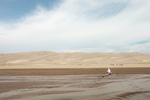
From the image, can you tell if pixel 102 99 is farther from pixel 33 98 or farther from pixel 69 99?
pixel 33 98

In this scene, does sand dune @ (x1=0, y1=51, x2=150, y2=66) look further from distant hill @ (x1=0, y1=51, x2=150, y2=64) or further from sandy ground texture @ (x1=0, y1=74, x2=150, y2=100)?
sandy ground texture @ (x1=0, y1=74, x2=150, y2=100)

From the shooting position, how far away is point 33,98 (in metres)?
9.02

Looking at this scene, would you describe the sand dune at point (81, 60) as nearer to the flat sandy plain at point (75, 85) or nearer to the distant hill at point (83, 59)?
the distant hill at point (83, 59)

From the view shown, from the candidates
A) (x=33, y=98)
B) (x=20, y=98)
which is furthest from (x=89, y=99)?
(x=20, y=98)

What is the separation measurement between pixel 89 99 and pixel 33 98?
2.94 m

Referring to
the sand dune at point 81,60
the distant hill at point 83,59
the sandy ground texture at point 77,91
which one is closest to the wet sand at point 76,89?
the sandy ground texture at point 77,91

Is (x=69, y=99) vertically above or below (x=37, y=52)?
below

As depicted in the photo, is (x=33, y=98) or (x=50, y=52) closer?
(x=33, y=98)

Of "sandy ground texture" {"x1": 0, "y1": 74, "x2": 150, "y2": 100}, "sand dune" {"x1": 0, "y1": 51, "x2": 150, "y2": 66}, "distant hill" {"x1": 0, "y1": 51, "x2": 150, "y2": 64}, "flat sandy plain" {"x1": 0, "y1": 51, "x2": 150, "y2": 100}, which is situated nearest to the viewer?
"sandy ground texture" {"x1": 0, "y1": 74, "x2": 150, "y2": 100}

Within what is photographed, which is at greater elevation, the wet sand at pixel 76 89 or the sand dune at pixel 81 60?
the sand dune at pixel 81 60

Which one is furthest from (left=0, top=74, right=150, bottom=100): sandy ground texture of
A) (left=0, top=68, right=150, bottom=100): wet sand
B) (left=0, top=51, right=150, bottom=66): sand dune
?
(left=0, top=51, right=150, bottom=66): sand dune

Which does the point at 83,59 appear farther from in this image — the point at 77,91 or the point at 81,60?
the point at 77,91

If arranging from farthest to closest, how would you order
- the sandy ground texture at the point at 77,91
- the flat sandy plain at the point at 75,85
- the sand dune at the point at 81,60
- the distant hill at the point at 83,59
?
1. the distant hill at the point at 83,59
2. the sand dune at the point at 81,60
3. the flat sandy plain at the point at 75,85
4. the sandy ground texture at the point at 77,91

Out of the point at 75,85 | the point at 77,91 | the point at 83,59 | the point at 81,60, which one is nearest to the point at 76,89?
the point at 77,91
